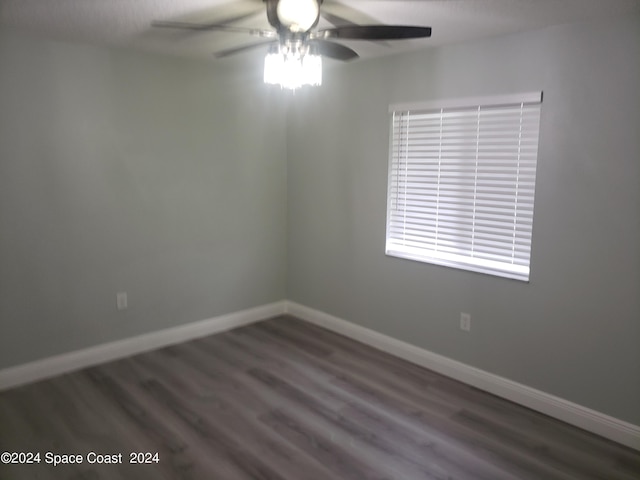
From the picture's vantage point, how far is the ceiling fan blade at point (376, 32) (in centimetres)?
209

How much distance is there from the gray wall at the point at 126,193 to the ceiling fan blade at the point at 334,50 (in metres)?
1.67

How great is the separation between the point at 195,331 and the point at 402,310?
1711 millimetres

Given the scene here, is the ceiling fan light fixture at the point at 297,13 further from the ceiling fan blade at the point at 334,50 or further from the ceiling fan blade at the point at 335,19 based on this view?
the ceiling fan blade at the point at 335,19

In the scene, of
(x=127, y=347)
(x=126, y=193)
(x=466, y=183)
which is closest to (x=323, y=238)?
(x=466, y=183)

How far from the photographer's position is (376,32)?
7.09ft

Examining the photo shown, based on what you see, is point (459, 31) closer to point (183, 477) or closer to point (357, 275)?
point (357, 275)

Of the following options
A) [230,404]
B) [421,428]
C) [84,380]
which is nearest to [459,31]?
[421,428]

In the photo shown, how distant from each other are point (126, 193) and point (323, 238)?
162 cm

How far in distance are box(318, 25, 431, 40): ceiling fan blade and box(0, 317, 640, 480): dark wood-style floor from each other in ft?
6.69

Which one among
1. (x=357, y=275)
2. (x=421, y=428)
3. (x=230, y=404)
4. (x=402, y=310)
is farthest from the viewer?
(x=357, y=275)

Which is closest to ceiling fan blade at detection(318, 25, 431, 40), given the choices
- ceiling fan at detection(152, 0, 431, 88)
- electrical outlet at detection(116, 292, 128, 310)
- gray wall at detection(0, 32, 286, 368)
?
ceiling fan at detection(152, 0, 431, 88)

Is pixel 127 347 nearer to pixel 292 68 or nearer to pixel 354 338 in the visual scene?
pixel 354 338

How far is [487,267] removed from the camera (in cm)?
313

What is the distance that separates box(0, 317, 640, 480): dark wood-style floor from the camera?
7.85 feet
